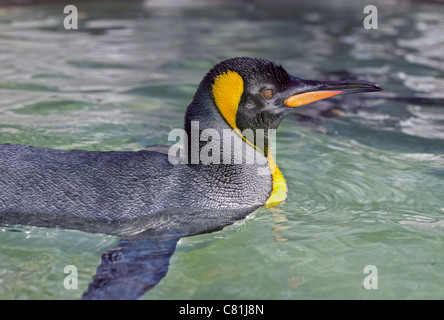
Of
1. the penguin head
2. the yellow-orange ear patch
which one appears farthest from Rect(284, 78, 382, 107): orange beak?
the yellow-orange ear patch

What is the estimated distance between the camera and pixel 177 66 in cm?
844

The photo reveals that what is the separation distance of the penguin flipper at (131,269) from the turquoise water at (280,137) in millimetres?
89

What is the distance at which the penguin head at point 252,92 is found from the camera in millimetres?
3504

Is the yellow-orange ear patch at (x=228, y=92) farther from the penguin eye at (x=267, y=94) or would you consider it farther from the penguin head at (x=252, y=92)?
the penguin eye at (x=267, y=94)

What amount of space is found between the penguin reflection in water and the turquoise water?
0.13 meters

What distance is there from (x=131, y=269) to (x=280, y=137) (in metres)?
2.88

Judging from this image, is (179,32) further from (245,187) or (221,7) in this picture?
(245,187)

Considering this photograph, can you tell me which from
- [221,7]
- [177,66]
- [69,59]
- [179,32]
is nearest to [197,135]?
[177,66]

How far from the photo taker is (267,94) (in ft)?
11.8

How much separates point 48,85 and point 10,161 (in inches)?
154

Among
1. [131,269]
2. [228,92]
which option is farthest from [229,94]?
[131,269]

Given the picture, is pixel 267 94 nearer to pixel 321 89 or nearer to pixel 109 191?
pixel 321 89

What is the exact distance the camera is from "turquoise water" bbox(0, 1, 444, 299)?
3.19m
